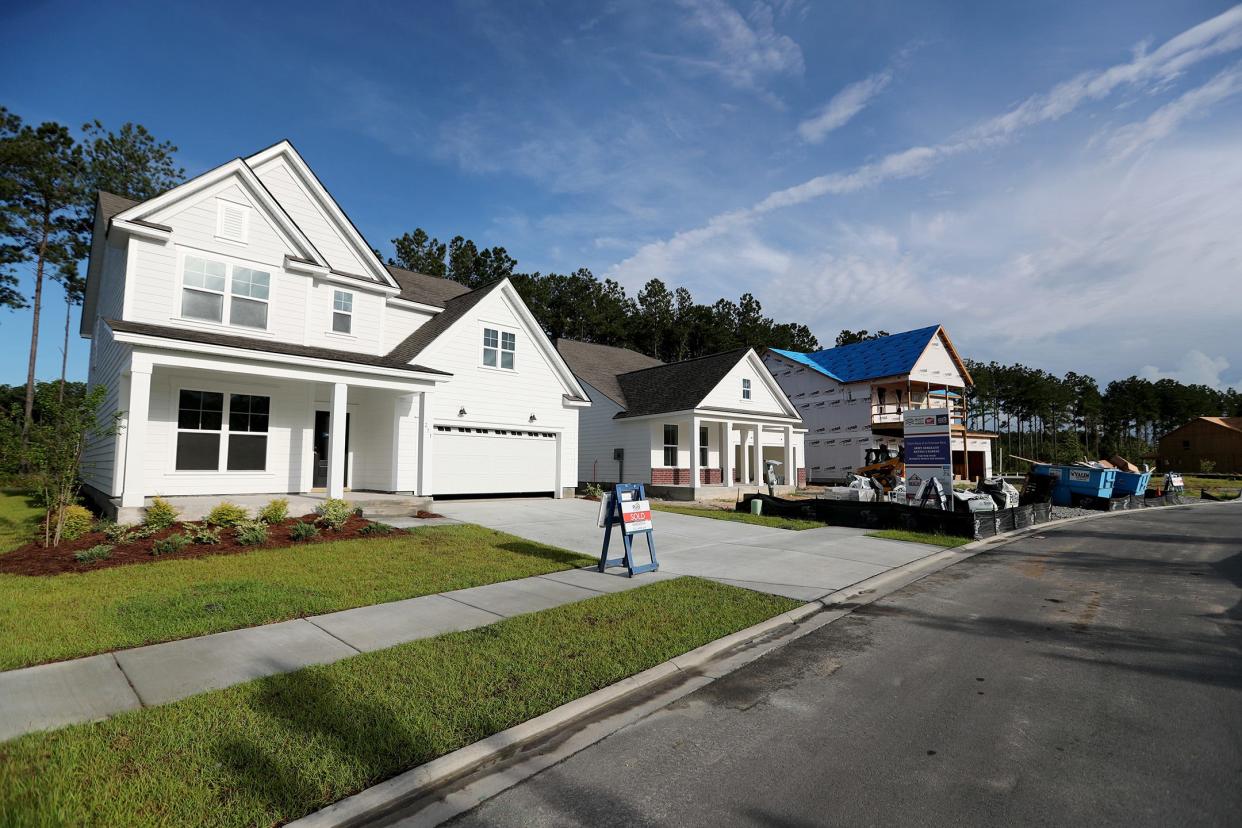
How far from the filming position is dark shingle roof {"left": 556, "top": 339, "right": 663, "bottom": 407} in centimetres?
2911

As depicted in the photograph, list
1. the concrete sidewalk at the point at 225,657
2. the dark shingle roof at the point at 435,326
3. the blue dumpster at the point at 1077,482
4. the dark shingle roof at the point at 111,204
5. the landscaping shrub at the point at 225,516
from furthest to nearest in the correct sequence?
the blue dumpster at the point at 1077,482
the dark shingle roof at the point at 435,326
the dark shingle roof at the point at 111,204
the landscaping shrub at the point at 225,516
the concrete sidewalk at the point at 225,657

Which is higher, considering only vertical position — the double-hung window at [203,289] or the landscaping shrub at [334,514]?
the double-hung window at [203,289]

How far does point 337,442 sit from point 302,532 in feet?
12.5

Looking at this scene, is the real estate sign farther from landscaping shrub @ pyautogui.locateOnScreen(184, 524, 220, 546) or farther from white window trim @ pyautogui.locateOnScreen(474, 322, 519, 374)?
landscaping shrub @ pyautogui.locateOnScreen(184, 524, 220, 546)

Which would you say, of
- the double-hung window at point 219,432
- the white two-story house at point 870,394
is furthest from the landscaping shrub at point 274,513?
the white two-story house at point 870,394

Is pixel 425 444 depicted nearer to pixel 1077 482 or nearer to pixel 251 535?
pixel 251 535

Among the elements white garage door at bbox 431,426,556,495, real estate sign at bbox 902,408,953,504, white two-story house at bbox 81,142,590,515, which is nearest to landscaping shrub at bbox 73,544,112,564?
white two-story house at bbox 81,142,590,515

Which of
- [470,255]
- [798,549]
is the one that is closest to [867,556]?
[798,549]

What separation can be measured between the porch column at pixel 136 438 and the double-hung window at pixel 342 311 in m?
5.32

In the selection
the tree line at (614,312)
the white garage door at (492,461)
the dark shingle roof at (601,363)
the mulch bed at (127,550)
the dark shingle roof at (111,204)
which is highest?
the tree line at (614,312)

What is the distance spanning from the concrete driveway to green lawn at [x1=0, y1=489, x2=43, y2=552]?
7.74 m

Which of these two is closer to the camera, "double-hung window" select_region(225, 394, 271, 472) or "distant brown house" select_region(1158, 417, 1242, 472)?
"double-hung window" select_region(225, 394, 271, 472)

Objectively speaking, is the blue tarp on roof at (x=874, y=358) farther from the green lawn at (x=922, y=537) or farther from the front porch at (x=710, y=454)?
the green lawn at (x=922, y=537)

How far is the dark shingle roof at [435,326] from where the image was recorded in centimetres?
1809
